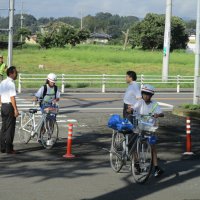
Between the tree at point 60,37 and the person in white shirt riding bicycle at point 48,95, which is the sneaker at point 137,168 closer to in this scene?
the person in white shirt riding bicycle at point 48,95

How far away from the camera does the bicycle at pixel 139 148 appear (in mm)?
8688

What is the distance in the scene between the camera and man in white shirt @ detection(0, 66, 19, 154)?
10961 mm

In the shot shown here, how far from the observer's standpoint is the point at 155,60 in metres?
67.3

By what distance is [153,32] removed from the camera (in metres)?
98.1

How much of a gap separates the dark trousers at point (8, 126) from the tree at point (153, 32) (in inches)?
3462

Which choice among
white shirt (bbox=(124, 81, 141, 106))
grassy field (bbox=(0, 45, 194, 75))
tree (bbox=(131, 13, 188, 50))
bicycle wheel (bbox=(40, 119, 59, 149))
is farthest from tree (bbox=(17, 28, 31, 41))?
white shirt (bbox=(124, 81, 141, 106))

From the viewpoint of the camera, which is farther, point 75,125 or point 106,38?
point 106,38

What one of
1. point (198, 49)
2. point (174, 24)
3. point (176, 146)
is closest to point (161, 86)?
point (198, 49)

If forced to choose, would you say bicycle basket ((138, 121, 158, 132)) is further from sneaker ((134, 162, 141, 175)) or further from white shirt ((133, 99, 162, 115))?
sneaker ((134, 162, 141, 175))

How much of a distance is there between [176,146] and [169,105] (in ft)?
32.7

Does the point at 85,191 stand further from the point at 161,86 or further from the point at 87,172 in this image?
the point at 161,86

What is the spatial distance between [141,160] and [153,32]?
90.8 metres

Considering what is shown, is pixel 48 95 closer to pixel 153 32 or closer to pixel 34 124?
pixel 34 124

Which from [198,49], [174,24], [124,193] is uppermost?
[174,24]
